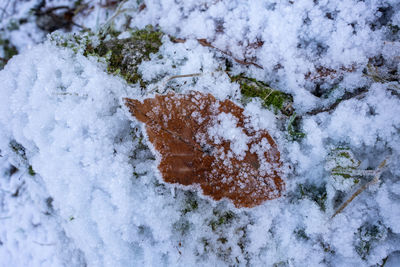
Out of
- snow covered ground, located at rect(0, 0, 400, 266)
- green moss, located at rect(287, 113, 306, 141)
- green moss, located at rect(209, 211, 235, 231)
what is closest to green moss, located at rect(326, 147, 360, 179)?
snow covered ground, located at rect(0, 0, 400, 266)

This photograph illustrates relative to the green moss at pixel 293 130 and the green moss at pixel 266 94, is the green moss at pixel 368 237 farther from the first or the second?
the green moss at pixel 266 94

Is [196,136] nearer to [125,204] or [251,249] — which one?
[125,204]

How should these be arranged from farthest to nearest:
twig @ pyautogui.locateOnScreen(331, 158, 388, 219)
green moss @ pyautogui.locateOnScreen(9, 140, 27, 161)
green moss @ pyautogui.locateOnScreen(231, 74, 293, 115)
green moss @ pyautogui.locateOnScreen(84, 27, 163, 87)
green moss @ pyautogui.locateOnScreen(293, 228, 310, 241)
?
green moss @ pyautogui.locateOnScreen(9, 140, 27, 161) → green moss @ pyautogui.locateOnScreen(84, 27, 163, 87) → green moss @ pyautogui.locateOnScreen(231, 74, 293, 115) → green moss @ pyautogui.locateOnScreen(293, 228, 310, 241) → twig @ pyautogui.locateOnScreen(331, 158, 388, 219)

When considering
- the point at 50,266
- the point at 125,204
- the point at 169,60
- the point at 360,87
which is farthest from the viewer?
the point at 50,266

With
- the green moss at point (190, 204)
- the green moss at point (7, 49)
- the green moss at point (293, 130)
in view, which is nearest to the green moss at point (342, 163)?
the green moss at point (293, 130)

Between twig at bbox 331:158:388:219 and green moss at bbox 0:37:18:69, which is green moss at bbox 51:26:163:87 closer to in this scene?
twig at bbox 331:158:388:219

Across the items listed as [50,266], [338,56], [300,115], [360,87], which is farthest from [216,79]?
[50,266]

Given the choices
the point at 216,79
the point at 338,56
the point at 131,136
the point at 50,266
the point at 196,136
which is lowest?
the point at 50,266
